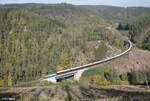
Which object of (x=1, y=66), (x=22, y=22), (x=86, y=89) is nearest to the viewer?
(x=86, y=89)

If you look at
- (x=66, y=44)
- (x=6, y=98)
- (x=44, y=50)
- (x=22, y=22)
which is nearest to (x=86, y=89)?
(x=6, y=98)

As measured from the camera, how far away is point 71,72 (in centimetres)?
8200

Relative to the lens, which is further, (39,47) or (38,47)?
(39,47)

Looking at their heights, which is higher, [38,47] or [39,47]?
[39,47]

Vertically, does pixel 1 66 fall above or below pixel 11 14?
below

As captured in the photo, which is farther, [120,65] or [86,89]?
[120,65]

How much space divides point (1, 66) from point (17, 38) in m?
23.2

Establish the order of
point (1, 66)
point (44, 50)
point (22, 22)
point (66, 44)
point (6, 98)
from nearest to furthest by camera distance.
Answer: point (6, 98), point (1, 66), point (44, 50), point (66, 44), point (22, 22)

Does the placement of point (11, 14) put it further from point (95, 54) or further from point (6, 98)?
point (6, 98)

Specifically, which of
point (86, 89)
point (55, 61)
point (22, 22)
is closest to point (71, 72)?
point (55, 61)

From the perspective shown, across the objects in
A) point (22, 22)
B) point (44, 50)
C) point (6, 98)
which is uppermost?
point (22, 22)

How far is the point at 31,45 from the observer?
98.2 metres

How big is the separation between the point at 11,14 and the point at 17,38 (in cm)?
2738

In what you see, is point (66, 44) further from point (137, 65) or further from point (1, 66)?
point (1, 66)
